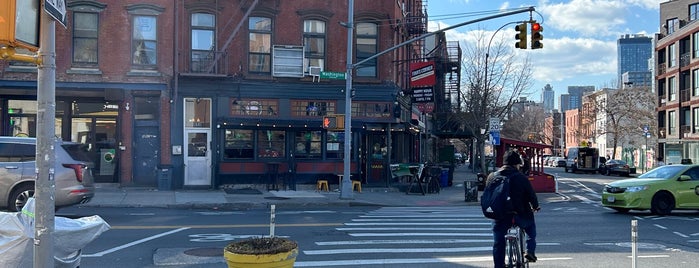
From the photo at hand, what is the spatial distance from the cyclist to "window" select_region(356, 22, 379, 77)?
17621 millimetres

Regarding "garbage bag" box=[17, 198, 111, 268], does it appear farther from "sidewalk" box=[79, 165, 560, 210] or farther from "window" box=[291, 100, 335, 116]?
"window" box=[291, 100, 335, 116]

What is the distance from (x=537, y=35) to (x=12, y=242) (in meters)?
16.4

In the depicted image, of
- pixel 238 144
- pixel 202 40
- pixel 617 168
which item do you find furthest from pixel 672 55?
pixel 202 40

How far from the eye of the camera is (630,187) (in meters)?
16.7

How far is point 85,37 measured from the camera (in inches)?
882

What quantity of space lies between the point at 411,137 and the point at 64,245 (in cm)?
2589

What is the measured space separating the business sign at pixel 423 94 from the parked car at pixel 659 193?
9.40 meters

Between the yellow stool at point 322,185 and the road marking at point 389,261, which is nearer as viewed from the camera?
the road marking at point 389,261

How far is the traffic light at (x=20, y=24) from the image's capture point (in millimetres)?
4062

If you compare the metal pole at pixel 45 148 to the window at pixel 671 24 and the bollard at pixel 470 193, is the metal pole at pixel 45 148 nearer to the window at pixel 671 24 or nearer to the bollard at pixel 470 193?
the bollard at pixel 470 193

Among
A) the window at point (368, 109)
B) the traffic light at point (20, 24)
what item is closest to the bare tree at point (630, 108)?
the window at point (368, 109)

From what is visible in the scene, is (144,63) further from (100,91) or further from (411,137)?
(411,137)

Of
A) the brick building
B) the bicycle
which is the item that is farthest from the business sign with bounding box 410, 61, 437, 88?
the bicycle

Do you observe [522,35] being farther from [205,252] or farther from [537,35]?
[205,252]
